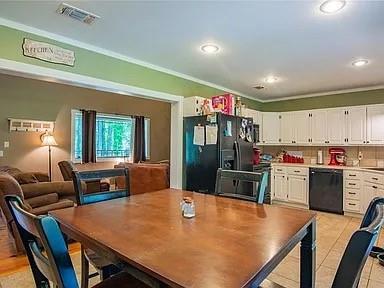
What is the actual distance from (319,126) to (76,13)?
4.76 meters

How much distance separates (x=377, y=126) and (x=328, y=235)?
232 cm

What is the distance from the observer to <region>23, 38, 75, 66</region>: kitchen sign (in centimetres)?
254

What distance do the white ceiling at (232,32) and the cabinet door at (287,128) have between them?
1831 millimetres

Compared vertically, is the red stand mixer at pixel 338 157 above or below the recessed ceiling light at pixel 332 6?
below

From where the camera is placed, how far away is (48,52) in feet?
8.75

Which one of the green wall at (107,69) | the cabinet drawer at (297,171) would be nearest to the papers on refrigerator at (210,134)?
the green wall at (107,69)

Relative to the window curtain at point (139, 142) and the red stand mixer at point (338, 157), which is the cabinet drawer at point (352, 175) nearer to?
the red stand mixer at point (338, 157)

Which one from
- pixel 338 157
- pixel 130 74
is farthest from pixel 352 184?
pixel 130 74

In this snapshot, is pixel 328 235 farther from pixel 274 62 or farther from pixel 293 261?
pixel 274 62

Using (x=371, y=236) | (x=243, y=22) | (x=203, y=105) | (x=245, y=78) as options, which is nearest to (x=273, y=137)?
(x=245, y=78)

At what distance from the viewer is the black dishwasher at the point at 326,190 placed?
475 centimetres

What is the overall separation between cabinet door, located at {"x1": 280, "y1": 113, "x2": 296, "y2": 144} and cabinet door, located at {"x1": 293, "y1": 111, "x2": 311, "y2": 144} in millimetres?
66

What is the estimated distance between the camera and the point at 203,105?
4.01 m

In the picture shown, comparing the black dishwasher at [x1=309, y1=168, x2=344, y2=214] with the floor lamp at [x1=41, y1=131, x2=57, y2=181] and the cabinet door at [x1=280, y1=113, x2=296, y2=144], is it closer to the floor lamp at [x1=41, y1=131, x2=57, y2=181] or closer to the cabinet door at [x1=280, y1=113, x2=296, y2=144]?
the cabinet door at [x1=280, y1=113, x2=296, y2=144]
